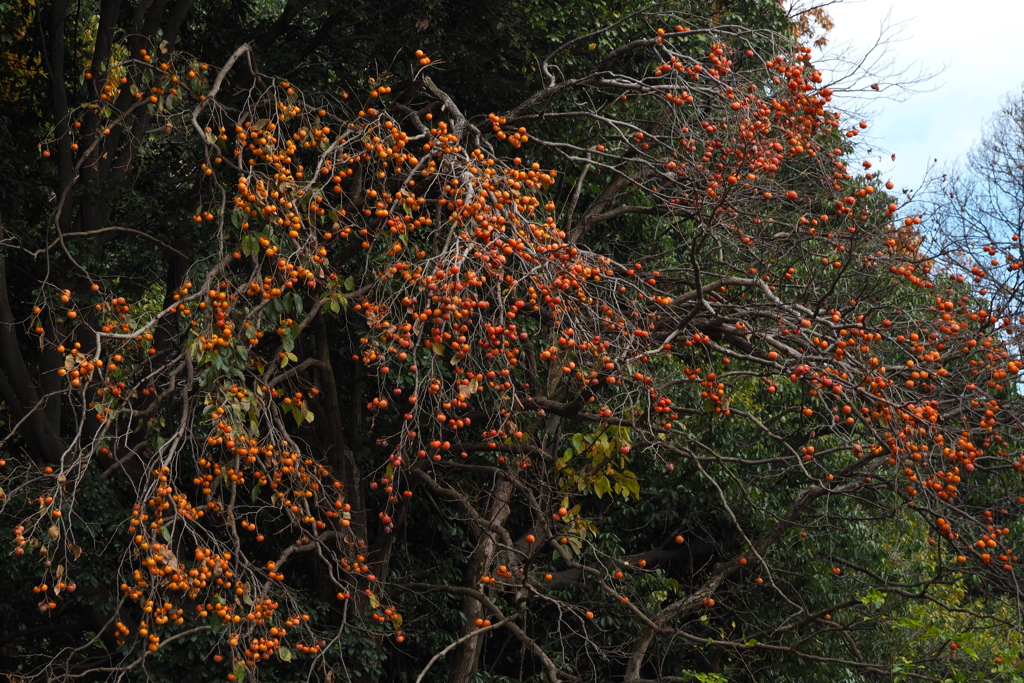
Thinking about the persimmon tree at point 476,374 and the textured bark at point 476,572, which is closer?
the persimmon tree at point 476,374

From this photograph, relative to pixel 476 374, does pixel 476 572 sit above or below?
below

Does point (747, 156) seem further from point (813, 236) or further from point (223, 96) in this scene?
point (223, 96)

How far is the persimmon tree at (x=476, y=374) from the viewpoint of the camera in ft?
12.0

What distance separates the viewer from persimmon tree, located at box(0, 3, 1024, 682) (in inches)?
144

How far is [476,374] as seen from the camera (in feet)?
11.6

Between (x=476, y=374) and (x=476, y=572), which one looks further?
(x=476, y=572)

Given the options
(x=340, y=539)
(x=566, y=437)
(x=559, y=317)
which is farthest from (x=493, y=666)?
(x=559, y=317)

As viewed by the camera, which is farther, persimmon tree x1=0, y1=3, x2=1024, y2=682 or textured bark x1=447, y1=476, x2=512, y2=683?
textured bark x1=447, y1=476, x2=512, y2=683

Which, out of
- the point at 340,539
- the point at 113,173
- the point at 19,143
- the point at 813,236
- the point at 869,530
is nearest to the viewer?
the point at 813,236

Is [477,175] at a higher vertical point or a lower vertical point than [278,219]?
higher

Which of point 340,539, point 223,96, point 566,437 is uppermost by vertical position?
point 223,96

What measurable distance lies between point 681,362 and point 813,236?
88.2 inches

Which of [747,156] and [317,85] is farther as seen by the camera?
[317,85]

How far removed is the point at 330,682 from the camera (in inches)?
176
